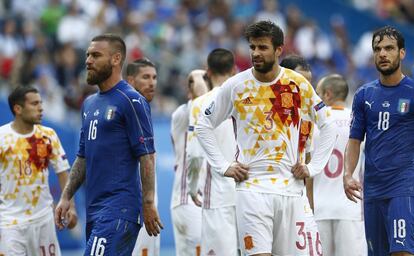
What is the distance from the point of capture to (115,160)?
34.4 ft

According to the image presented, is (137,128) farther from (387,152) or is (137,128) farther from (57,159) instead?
(57,159)

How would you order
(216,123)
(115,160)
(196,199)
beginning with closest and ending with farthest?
(115,160)
(216,123)
(196,199)

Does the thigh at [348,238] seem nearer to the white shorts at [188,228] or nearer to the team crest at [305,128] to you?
the white shorts at [188,228]

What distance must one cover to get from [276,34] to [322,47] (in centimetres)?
1878

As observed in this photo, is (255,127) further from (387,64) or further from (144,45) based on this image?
(144,45)

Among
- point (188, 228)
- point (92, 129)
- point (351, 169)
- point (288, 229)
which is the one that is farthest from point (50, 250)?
point (351, 169)

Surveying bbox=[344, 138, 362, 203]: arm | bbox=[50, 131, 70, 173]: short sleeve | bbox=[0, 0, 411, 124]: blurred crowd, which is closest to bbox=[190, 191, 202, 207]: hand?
bbox=[50, 131, 70, 173]: short sleeve

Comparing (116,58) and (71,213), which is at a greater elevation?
(116,58)

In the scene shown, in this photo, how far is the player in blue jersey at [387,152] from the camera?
37.0 feet

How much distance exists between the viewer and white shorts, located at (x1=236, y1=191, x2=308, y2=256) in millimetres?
10656

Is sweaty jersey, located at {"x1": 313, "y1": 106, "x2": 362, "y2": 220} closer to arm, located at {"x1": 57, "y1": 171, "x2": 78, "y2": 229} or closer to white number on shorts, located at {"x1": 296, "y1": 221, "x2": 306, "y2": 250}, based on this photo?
white number on shorts, located at {"x1": 296, "y1": 221, "x2": 306, "y2": 250}

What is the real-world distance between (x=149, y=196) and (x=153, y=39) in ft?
54.8

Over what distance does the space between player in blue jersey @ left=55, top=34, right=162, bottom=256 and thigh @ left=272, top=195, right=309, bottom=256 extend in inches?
48.5

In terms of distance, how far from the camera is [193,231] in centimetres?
1415
